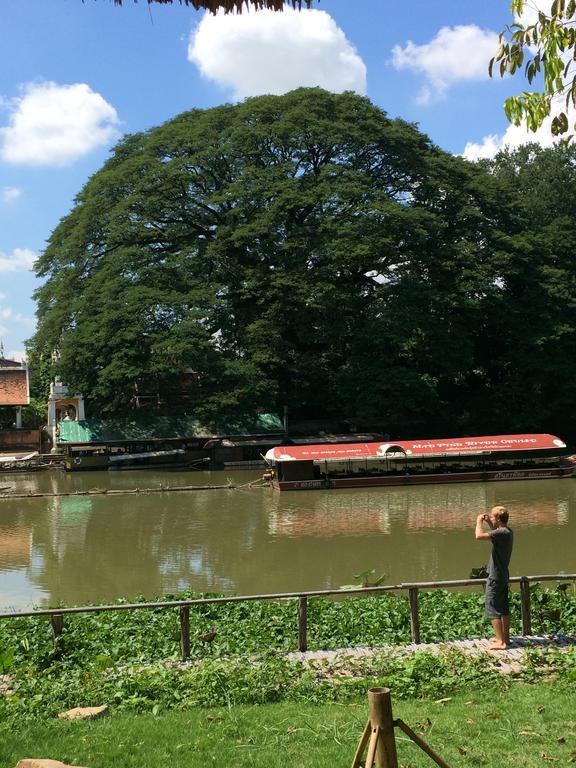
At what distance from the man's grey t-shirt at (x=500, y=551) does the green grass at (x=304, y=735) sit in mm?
1513

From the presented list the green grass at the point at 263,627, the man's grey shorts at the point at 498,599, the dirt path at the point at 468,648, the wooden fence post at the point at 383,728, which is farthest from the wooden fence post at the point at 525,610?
the wooden fence post at the point at 383,728

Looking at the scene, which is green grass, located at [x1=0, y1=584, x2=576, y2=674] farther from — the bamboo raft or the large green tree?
the large green tree

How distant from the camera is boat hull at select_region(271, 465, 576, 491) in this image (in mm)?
29734

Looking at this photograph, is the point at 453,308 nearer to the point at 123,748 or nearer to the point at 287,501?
the point at 287,501

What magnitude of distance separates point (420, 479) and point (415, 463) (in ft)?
3.32

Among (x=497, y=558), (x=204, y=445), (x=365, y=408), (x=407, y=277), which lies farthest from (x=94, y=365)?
(x=497, y=558)

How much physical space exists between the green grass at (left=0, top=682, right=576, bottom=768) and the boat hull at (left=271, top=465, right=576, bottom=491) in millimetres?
23039

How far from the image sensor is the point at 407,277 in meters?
39.2

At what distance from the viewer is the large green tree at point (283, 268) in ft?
122

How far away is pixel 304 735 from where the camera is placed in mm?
5680

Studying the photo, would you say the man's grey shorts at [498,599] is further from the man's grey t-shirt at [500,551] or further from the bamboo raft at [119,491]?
the bamboo raft at [119,491]

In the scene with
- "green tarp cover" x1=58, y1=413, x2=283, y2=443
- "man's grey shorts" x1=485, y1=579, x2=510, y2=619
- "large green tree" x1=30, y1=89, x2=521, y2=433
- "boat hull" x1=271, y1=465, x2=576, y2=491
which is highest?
"large green tree" x1=30, y1=89, x2=521, y2=433

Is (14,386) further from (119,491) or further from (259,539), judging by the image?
(259,539)

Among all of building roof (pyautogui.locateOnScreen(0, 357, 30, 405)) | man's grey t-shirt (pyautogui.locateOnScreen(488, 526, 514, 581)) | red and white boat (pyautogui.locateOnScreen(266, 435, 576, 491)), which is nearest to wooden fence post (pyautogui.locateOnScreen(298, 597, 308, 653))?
man's grey t-shirt (pyautogui.locateOnScreen(488, 526, 514, 581))
